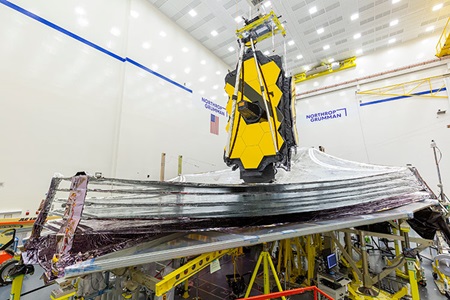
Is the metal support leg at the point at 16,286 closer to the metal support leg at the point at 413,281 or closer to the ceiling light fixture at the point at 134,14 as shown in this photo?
the metal support leg at the point at 413,281

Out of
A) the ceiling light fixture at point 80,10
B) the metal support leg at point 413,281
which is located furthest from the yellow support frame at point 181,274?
the ceiling light fixture at point 80,10

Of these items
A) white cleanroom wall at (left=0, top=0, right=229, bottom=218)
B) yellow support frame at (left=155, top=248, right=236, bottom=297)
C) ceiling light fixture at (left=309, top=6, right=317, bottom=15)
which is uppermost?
ceiling light fixture at (left=309, top=6, right=317, bottom=15)

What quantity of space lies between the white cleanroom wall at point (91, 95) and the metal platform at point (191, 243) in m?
3.89

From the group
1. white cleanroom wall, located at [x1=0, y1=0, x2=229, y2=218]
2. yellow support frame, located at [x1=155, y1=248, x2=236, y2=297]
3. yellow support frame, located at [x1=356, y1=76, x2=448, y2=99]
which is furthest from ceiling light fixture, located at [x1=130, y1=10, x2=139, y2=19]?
yellow support frame, located at [x1=356, y1=76, x2=448, y2=99]

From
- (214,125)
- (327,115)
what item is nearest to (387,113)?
(327,115)

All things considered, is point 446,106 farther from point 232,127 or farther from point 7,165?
point 7,165

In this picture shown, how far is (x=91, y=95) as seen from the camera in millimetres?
4461

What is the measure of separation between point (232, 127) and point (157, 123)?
161 inches

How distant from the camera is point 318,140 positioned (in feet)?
28.5

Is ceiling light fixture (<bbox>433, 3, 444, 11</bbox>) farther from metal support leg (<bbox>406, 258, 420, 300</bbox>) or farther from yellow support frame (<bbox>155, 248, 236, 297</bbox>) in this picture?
yellow support frame (<bbox>155, 248, 236, 297</bbox>)

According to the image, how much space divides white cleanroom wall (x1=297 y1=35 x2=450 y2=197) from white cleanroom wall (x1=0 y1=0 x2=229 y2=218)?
18.1 ft

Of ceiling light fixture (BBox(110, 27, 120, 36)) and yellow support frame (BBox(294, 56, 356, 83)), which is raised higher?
yellow support frame (BBox(294, 56, 356, 83))

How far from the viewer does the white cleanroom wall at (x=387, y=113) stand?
6.62m

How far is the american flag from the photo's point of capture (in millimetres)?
7683
